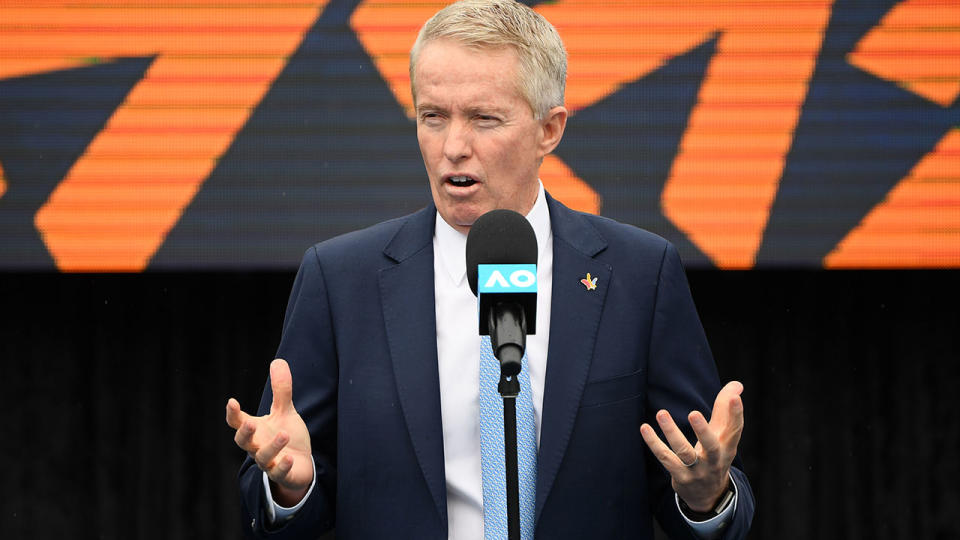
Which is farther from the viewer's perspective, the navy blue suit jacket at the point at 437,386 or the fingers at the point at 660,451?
the navy blue suit jacket at the point at 437,386

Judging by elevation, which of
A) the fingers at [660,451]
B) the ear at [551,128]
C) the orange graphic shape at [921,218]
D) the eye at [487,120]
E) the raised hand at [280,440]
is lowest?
the orange graphic shape at [921,218]

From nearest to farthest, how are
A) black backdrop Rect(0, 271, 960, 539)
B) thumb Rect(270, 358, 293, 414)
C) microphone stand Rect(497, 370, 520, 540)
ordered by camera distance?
microphone stand Rect(497, 370, 520, 540) → thumb Rect(270, 358, 293, 414) → black backdrop Rect(0, 271, 960, 539)

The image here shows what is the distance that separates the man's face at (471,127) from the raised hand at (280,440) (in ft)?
1.31

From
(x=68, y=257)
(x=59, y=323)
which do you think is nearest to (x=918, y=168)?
(x=68, y=257)

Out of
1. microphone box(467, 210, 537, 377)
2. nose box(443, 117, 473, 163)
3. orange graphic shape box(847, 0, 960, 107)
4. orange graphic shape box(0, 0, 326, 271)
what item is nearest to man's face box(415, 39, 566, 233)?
nose box(443, 117, 473, 163)

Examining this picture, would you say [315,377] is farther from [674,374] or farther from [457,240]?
[674,374]

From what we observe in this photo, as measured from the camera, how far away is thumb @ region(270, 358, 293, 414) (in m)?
1.57

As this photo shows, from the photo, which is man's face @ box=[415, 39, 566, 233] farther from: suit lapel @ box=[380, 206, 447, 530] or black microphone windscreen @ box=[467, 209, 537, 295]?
black microphone windscreen @ box=[467, 209, 537, 295]

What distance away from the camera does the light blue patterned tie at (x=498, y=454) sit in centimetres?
166

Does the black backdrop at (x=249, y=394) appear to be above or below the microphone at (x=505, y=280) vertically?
below

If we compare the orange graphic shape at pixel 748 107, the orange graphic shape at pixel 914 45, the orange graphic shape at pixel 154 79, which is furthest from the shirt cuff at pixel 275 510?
the orange graphic shape at pixel 914 45

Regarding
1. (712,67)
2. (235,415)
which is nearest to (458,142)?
(235,415)

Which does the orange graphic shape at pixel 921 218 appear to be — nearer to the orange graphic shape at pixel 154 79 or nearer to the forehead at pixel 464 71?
the orange graphic shape at pixel 154 79

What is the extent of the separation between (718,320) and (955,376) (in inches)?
35.6
